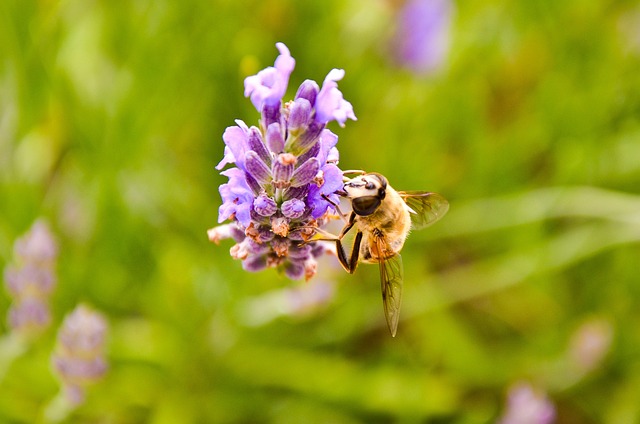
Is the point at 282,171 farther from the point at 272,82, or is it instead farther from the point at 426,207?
the point at 426,207

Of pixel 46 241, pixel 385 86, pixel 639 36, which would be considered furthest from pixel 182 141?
pixel 639 36

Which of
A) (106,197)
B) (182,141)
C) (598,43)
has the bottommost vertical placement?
(106,197)

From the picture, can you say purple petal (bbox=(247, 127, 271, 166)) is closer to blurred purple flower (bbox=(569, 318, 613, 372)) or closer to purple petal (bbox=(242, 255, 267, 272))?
purple petal (bbox=(242, 255, 267, 272))

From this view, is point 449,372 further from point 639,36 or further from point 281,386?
point 639,36

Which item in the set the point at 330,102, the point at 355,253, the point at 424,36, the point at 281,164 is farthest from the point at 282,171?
the point at 424,36

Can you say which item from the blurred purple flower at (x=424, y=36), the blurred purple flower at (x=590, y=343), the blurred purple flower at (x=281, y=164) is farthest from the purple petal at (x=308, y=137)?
the blurred purple flower at (x=424, y=36)

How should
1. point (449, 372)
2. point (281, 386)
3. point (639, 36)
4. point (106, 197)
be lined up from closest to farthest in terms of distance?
1. point (106, 197)
2. point (281, 386)
3. point (449, 372)
4. point (639, 36)

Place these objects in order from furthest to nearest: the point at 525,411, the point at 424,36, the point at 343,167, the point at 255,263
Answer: the point at 424,36 < the point at 343,167 < the point at 525,411 < the point at 255,263
